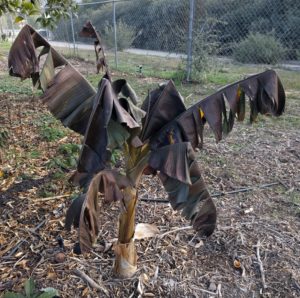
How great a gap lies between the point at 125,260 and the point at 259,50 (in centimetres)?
1169

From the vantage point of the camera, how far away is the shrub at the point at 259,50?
11.9m

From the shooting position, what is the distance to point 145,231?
2.74 m

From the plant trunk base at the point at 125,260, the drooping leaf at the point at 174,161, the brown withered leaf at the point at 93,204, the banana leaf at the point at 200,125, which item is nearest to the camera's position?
the brown withered leaf at the point at 93,204

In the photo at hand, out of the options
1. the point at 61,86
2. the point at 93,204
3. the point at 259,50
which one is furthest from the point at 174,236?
the point at 259,50

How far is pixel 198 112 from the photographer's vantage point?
2.16m

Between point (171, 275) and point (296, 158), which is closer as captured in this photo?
point (171, 275)

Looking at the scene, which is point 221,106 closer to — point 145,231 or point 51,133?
point 145,231

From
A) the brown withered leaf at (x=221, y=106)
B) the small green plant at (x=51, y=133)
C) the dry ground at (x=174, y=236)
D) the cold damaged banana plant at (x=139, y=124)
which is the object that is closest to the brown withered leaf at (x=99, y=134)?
the cold damaged banana plant at (x=139, y=124)

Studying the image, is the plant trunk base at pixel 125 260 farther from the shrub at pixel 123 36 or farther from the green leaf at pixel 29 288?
the shrub at pixel 123 36

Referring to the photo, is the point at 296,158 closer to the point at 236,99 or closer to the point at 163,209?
the point at 163,209

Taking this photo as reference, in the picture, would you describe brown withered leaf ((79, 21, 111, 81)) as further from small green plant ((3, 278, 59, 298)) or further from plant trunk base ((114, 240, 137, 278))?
small green plant ((3, 278, 59, 298))

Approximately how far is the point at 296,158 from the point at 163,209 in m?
2.25

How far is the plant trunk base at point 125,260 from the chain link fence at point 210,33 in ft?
22.9

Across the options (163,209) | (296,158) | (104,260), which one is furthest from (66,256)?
(296,158)
